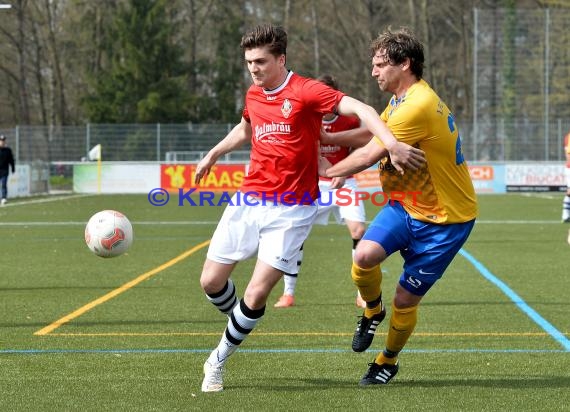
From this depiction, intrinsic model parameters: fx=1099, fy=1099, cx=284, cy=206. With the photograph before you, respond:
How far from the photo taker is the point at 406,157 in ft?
20.1

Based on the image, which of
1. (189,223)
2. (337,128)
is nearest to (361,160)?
(337,128)

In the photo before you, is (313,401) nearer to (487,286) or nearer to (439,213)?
(439,213)

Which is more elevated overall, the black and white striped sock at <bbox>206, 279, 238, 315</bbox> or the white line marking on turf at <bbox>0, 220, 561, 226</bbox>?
the black and white striped sock at <bbox>206, 279, 238, 315</bbox>

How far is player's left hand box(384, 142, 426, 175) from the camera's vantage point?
6.11m

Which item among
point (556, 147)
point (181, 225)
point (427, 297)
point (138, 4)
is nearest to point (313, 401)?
point (427, 297)

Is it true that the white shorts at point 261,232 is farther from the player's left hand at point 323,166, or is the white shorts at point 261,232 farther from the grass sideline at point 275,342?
the grass sideline at point 275,342

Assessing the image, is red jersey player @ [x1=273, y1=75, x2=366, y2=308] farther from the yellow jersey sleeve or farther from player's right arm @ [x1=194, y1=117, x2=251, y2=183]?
the yellow jersey sleeve

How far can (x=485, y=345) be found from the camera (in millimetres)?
8070

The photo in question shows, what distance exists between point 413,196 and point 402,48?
88 centimetres

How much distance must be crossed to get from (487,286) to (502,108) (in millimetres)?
32660

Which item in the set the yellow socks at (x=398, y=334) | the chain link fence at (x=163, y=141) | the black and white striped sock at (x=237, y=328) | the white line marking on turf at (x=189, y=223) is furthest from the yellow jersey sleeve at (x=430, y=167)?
the chain link fence at (x=163, y=141)

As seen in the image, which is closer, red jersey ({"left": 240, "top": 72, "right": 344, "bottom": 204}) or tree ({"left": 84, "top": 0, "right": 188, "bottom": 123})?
red jersey ({"left": 240, "top": 72, "right": 344, "bottom": 204})

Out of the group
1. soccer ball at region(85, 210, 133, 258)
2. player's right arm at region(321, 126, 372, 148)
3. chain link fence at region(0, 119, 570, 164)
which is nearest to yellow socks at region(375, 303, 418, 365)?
player's right arm at region(321, 126, 372, 148)

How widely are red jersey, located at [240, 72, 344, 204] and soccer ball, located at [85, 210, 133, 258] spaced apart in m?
1.63
